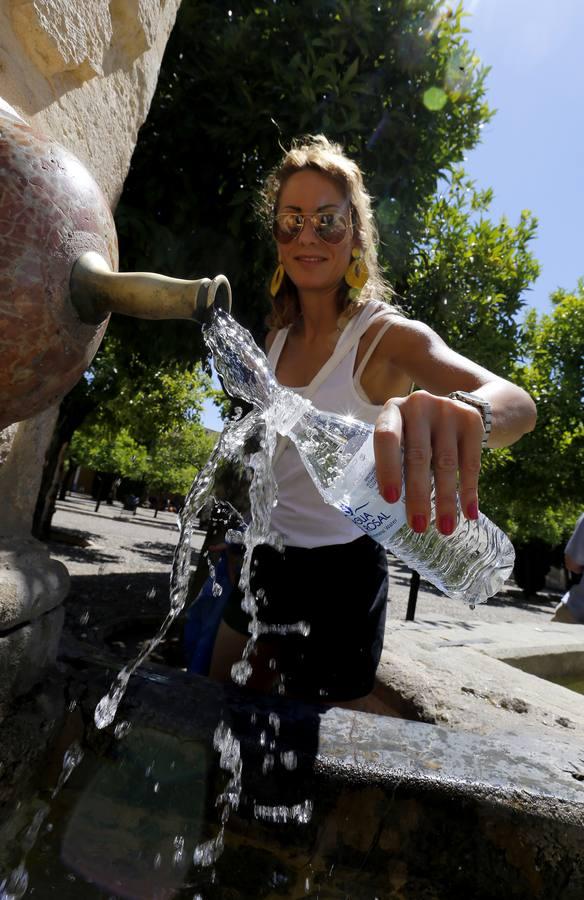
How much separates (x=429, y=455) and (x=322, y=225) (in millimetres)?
1319

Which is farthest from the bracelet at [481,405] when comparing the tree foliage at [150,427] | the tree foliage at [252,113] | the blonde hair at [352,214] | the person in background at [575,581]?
the tree foliage at [150,427]

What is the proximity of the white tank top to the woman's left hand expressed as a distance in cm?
80

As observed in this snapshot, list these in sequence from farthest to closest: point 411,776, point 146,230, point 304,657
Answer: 1. point 146,230
2. point 304,657
3. point 411,776

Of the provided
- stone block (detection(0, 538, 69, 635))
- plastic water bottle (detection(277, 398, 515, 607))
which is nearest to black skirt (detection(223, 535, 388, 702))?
plastic water bottle (detection(277, 398, 515, 607))

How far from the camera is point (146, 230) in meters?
5.25

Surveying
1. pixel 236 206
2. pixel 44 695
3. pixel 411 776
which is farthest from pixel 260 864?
pixel 236 206

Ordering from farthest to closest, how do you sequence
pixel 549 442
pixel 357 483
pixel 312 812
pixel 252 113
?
pixel 549 442
pixel 252 113
pixel 357 483
pixel 312 812

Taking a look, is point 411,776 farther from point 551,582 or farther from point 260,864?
point 551,582

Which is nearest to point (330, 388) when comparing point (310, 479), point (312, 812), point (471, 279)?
point (310, 479)

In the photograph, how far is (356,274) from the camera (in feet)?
7.42

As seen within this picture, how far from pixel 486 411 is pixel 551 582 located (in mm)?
36515

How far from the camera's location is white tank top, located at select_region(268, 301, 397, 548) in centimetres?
197

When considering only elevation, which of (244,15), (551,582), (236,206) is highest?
(244,15)

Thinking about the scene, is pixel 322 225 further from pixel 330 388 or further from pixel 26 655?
pixel 26 655
